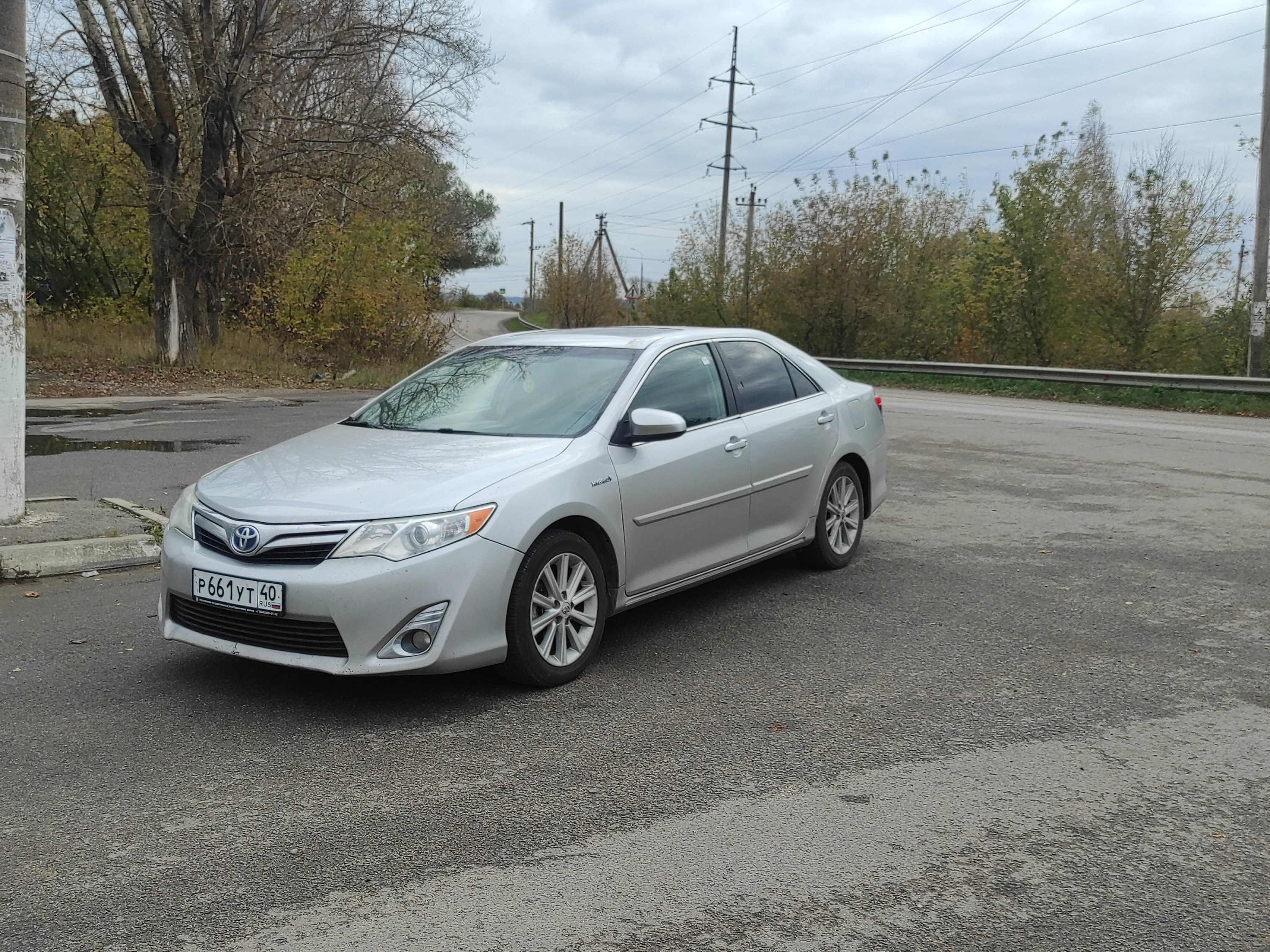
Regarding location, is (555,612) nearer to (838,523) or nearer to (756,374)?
(756,374)

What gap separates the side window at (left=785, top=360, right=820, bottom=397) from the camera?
7.16 m

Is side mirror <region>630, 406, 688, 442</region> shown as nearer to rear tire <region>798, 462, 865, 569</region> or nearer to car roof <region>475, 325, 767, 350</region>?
car roof <region>475, 325, 767, 350</region>

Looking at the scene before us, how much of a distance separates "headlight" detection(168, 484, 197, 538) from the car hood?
8 centimetres

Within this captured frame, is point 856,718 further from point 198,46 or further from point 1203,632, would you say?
point 198,46

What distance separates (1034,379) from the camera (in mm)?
25219

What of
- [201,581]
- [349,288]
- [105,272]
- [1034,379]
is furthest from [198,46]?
[201,581]

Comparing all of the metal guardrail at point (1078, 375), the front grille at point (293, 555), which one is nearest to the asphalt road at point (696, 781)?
the front grille at point (293, 555)

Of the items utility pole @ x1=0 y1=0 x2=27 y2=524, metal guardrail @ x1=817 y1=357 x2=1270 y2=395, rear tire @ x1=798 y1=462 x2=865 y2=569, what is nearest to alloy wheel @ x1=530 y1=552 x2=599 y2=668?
rear tire @ x1=798 y1=462 x2=865 y2=569

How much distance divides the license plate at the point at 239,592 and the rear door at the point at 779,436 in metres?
2.71

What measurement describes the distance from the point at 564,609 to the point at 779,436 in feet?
6.81

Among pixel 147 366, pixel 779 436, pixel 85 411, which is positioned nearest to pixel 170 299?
pixel 147 366

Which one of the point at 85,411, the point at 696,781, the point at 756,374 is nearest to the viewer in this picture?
the point at 696,781

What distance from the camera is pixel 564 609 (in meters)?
5.09

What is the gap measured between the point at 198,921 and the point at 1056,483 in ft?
31.1
